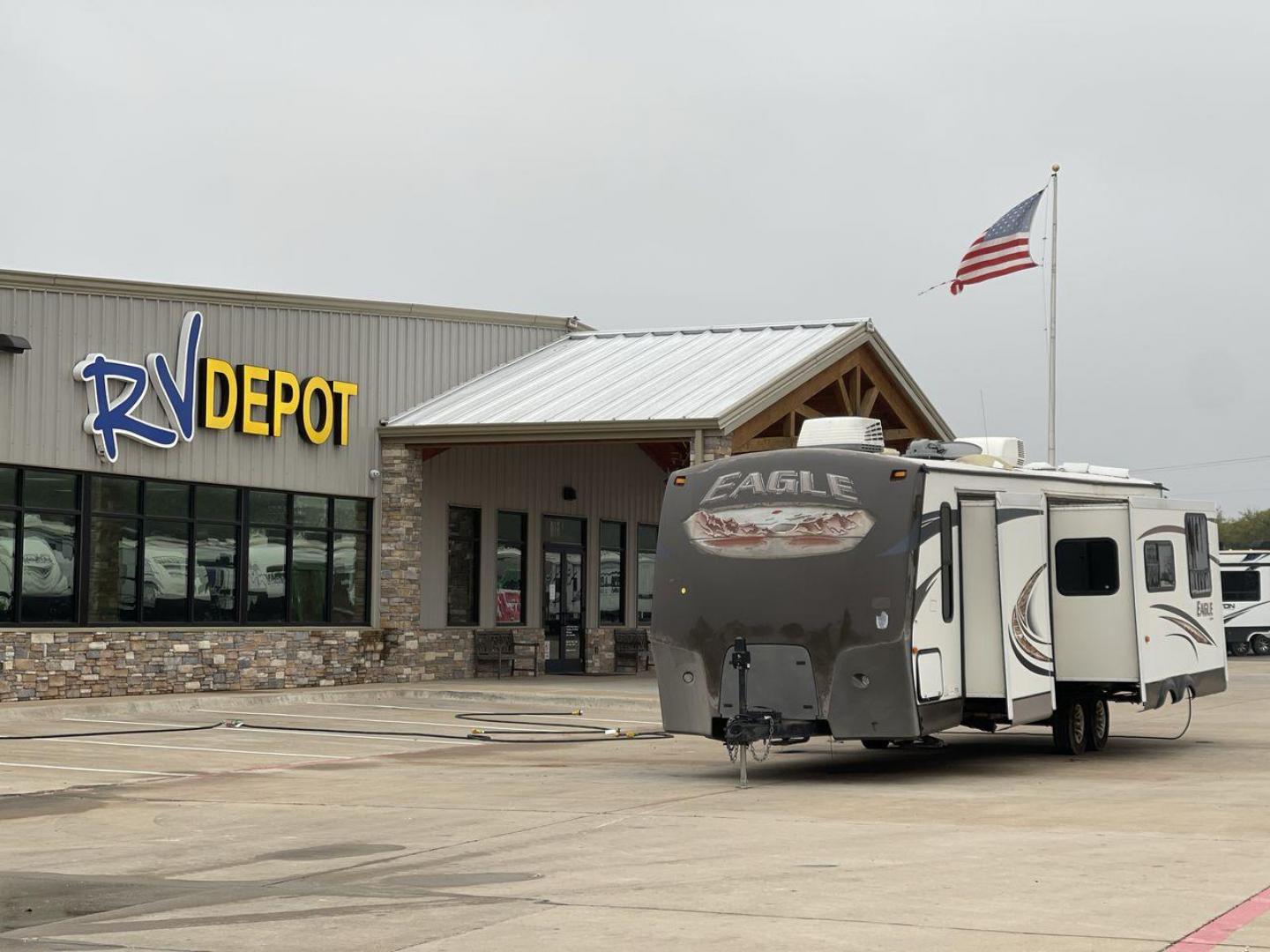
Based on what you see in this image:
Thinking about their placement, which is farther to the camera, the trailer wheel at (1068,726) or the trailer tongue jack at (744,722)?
the trailer wheel at (1068,726)

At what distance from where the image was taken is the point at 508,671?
31.4 metres

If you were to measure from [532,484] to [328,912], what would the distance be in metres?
23.8

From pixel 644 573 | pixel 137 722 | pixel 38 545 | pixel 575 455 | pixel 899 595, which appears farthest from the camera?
pixel 644 573

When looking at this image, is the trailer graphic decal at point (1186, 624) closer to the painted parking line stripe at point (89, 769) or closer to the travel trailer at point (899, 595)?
the travel trailer at point (899, 595)

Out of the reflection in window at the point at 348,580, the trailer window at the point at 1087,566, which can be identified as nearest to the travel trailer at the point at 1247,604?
the reflection in window at the point at 348,580

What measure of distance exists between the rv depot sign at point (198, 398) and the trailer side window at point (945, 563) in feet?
43.6

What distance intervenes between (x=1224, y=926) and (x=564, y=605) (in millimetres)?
25788

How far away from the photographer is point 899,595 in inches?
593

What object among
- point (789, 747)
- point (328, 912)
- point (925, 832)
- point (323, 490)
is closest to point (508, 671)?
point (323, 490)

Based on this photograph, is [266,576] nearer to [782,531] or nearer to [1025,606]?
[782,531]

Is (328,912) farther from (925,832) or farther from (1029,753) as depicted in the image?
(1029,753)

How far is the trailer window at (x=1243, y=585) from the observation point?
1854 inches

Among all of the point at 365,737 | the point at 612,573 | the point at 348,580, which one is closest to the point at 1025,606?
the point at 365,737

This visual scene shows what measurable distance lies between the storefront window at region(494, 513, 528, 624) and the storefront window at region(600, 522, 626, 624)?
2.73 meters
